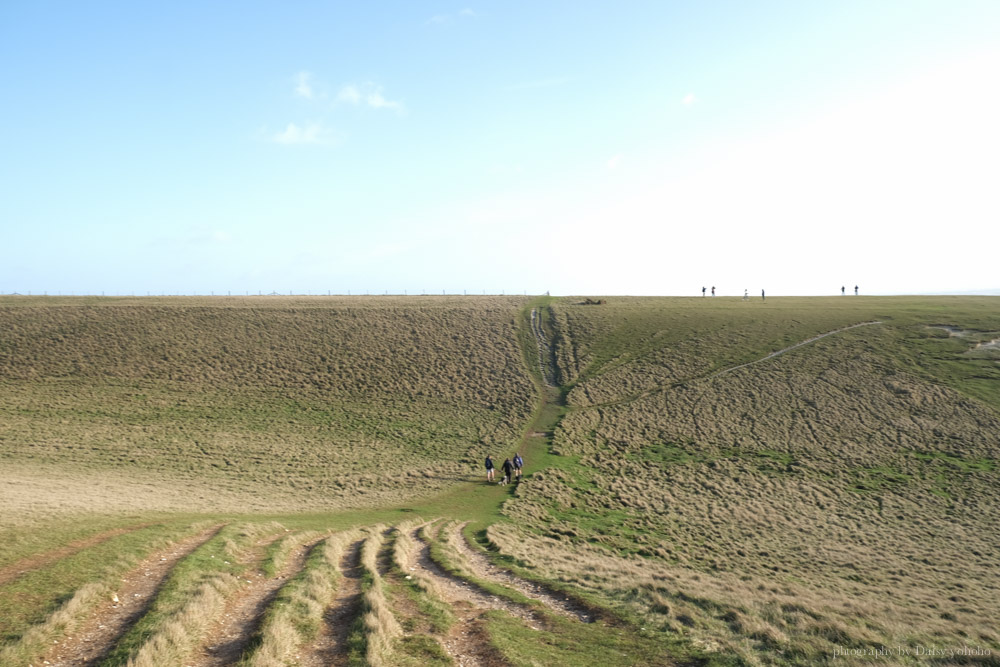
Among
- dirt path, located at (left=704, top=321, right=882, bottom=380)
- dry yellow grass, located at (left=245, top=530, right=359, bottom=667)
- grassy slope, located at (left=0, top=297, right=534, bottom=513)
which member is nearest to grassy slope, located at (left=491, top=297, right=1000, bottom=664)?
dirt path, located at (left=704, top=321, right=882, bottom=380)

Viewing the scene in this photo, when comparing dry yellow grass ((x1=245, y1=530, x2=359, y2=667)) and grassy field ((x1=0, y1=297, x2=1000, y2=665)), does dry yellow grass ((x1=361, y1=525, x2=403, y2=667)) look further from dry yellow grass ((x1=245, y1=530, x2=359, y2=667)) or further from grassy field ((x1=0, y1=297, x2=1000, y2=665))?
dry yellow grass ((x1=245, y1=530, x2=359, y2=667))

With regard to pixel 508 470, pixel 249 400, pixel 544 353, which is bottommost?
pixel 508 470

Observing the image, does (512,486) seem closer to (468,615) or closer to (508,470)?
(508,470)

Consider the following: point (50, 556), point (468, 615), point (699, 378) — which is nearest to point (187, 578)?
point (50, 556)

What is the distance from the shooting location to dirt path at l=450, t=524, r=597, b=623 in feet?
46.1

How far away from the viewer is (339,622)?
12.2 metres

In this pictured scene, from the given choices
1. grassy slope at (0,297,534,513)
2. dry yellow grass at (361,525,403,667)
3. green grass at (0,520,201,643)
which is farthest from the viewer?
grassy slope at (0,297,534,513)

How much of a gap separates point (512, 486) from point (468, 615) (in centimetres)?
1851

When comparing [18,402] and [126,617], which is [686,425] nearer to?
[126,617]

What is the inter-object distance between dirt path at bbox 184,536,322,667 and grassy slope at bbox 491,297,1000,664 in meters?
8.75

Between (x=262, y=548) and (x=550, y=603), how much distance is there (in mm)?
9890

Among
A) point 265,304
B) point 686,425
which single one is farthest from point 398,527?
point 265,304

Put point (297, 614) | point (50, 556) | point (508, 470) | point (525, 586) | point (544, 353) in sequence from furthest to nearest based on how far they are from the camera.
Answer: point (544, 353) → point (508, 470) → point (525, 586) → point (50, 556) → point (297, 614)

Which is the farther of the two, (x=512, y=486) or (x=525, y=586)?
(x=512, y=486)
